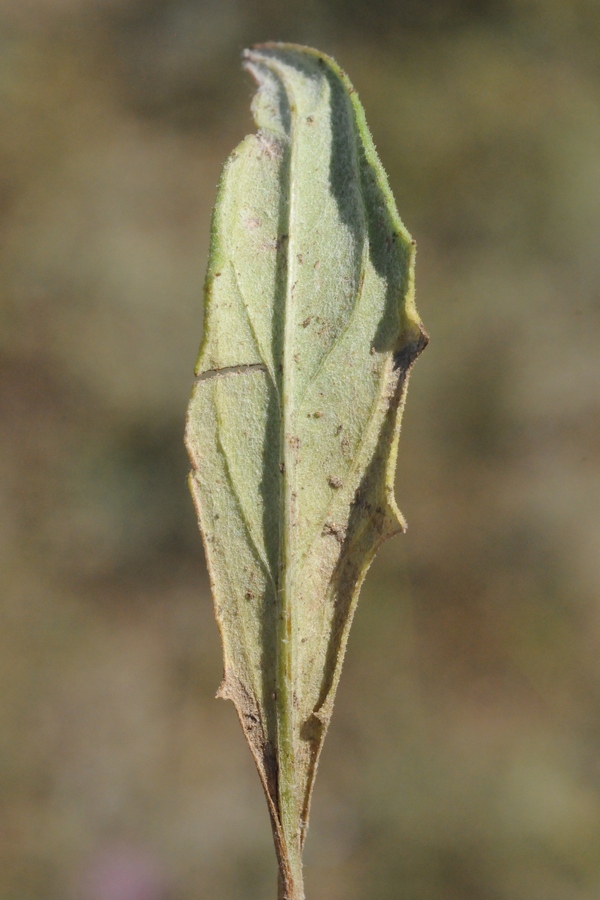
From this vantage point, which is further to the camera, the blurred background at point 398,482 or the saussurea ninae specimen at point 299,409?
the blurred background at point 398,482

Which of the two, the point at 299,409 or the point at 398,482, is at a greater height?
the point at 299,409

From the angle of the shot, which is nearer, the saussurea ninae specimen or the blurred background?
the saussurea ninae specimen

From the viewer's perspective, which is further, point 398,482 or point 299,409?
point 398,482

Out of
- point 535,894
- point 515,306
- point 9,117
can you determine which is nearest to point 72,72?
point 9,117
